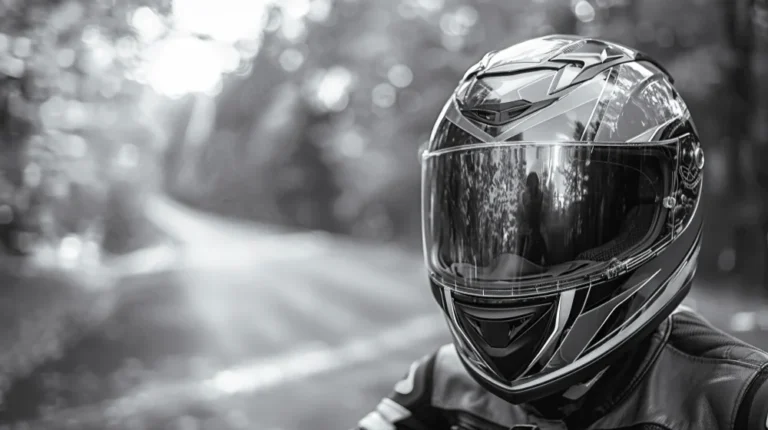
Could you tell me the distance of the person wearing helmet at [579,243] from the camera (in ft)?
3.94

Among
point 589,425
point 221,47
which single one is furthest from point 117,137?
point 589,425

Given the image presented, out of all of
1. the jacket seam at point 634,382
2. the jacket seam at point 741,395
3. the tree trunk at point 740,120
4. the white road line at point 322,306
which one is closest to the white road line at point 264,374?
the white road line at point 322,306

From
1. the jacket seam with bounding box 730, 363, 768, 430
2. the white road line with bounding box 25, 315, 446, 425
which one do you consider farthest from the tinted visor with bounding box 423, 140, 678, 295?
the white road line with bounding box 25, 315, 446, 425

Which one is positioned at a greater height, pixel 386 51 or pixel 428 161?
pixel 386 51

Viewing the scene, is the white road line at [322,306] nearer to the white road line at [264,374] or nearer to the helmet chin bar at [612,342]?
the white road line at [264,374]

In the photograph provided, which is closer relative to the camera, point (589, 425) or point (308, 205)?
point (589, 425)

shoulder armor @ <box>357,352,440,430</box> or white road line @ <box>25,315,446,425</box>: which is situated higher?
shoulder armor @ <box>357,352,440,430</box>

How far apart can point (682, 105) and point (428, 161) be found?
0.54m

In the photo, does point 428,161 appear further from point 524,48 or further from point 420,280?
point 420,280

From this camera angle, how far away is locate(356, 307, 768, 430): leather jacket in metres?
1.06

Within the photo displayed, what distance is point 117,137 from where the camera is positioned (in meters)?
4.00

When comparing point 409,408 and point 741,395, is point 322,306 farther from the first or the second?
point 741,395

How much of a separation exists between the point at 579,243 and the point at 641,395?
298mm

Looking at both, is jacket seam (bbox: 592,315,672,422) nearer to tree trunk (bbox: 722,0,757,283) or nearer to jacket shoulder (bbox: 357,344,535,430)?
jacket shoulder (bbox: 357,344,535,430)
